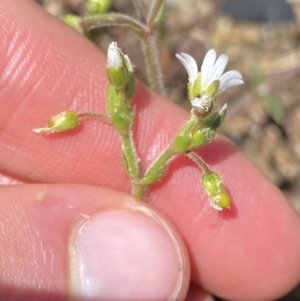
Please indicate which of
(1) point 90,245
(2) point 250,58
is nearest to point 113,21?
(1) point 90,245

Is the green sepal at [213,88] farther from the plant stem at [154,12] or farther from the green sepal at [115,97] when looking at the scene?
the plant stem at [154,12]

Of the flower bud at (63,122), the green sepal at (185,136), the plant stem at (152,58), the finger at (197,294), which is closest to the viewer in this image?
the green sepal at (185,136)

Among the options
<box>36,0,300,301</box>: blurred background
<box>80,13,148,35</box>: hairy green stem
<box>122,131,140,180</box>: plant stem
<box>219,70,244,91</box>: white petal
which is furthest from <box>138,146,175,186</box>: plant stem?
<box>36,0,300,301</box>: blurred background

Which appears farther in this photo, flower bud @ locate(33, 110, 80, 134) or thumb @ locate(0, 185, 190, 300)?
flower bud @ locate(33, 110, 80, 134)

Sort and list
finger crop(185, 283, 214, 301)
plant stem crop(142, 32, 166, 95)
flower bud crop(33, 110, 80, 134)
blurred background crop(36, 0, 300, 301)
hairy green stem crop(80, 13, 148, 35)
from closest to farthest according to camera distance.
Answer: flower bud crop(33, 110, 80, 134), hairy green stem crop(80, 13, 148, 35), plant stem crop(142, 32, 166, 95), finger crop(185, 283, 214, 301), blurred background crop(36, 0, 300, 301)

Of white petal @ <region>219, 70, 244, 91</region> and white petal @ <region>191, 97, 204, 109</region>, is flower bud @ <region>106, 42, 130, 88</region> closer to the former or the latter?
white petal @ <region>191, 97, 204, 109</region>

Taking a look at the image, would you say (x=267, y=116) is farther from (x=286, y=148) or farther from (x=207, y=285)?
(x=207, y=285)

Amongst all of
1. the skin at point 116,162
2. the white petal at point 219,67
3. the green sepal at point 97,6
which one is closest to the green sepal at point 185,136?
the white petal at point 219,67
